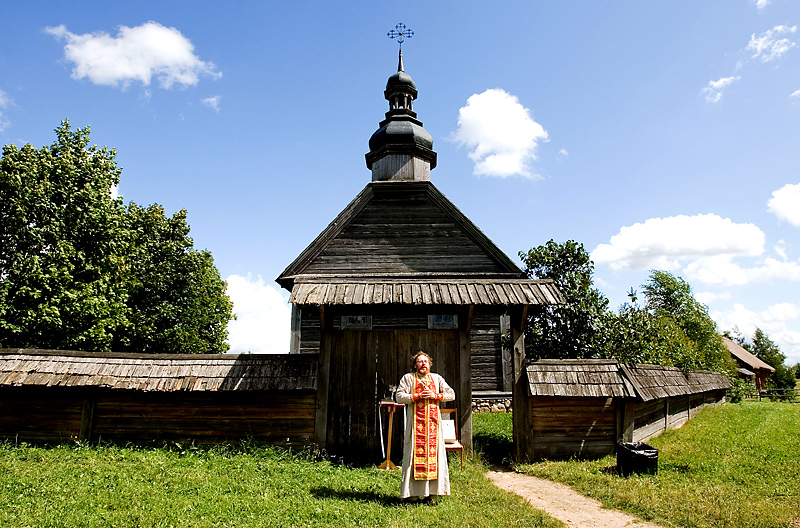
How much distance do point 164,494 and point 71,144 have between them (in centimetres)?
1418

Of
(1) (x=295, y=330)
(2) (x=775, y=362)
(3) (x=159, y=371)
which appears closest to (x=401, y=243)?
(1) (x=295, y=330)

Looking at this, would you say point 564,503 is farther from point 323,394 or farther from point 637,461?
point 323,394

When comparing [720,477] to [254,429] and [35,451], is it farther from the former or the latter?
[35,451]

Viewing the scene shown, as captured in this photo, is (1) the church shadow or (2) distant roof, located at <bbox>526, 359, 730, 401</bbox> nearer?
(1) the church shadow

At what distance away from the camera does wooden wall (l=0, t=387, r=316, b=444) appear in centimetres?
856

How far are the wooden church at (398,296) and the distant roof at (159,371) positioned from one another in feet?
2.21

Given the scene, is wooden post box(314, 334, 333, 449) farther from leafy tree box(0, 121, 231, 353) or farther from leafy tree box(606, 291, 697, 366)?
leafy tree box(0, 121, 231, 353)

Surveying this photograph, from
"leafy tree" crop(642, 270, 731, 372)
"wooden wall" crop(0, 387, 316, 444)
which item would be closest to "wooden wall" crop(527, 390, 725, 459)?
"wooden wall" crop(0, 387, 316, 444)

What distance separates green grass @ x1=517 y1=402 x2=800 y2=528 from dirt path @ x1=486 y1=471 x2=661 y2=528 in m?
0.19

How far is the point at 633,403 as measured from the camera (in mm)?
8875

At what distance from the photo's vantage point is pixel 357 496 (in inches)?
249

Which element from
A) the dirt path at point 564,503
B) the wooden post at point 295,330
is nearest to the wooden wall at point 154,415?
the dirt path at point 564,503

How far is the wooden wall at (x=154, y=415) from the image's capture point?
856 centimetres

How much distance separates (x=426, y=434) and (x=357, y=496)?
1.19 m
